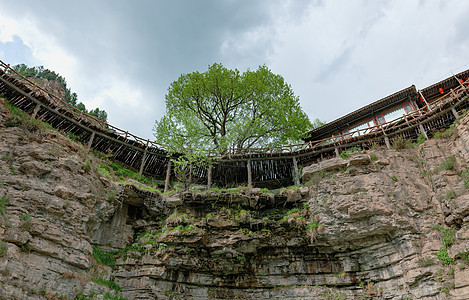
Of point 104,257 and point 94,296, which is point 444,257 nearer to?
point 94,296

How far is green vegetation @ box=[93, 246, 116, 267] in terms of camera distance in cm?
1692

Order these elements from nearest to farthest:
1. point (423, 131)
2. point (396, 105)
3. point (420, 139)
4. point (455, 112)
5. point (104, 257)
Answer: point (104, 257) → point (455, 112) → point (420, 139) → point (423, 131) → point (396, 105)

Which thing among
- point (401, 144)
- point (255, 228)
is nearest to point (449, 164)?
point (401, 144)

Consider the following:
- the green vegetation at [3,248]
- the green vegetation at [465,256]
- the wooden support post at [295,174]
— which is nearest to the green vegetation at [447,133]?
the green vegetation at [465,256]

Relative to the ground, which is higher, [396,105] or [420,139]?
[396,105]

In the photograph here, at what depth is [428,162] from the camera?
19.4m

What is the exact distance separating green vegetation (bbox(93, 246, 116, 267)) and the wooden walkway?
761 cm

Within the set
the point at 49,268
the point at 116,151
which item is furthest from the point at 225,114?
the point at 49,268

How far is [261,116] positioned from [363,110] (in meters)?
9.85

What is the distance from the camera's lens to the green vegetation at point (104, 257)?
1692cm

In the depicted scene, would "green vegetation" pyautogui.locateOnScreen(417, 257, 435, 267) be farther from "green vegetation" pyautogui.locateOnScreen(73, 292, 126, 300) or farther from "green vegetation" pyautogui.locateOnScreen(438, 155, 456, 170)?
"green vegetation" pyautogui.locateOnScreen(73, 292, 126, 300)

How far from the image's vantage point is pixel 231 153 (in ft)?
82.4

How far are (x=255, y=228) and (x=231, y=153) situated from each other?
802cm

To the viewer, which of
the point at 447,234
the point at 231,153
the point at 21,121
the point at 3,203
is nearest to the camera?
the point at 3,203
